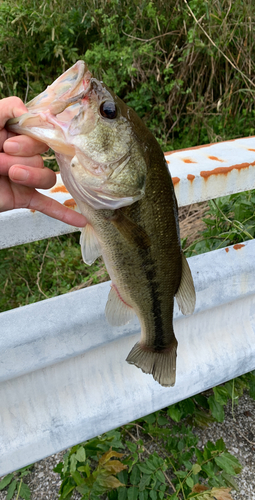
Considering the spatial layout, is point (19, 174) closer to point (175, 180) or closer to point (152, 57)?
point (175, 180)

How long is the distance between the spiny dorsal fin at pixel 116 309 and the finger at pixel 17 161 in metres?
0.52

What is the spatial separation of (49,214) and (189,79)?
3.69 m

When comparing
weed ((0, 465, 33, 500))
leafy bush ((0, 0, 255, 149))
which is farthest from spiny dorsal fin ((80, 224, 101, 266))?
leafy bush ((0, 0, 255, 149))

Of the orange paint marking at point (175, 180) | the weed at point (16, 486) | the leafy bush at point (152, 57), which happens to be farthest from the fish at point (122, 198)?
the leafy bush at point (152, 57)

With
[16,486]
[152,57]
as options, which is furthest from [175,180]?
[152,57]

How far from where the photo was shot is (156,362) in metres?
1.42

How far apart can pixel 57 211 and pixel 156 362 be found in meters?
0.66

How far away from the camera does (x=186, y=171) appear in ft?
5.14

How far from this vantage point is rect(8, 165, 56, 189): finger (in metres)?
1.19

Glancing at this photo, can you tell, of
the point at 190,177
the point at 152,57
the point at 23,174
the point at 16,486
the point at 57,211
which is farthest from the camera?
the point at 152,57

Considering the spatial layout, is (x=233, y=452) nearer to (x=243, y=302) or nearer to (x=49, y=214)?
(x=243, y=302)

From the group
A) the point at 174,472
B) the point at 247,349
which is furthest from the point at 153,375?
the point at 174,472

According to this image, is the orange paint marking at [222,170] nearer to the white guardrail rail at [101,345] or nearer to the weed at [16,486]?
the white guardrail rail at [101,345]

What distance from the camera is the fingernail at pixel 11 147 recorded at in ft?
3.84
